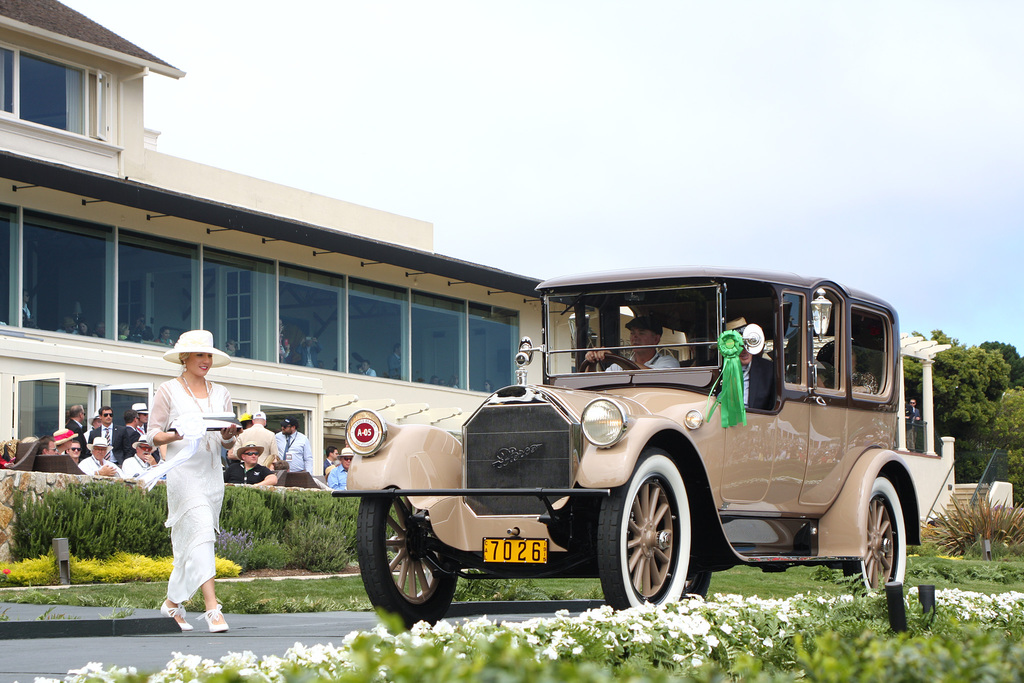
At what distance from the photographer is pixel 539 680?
99.7 inches

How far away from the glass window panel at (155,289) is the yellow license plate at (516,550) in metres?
19.4

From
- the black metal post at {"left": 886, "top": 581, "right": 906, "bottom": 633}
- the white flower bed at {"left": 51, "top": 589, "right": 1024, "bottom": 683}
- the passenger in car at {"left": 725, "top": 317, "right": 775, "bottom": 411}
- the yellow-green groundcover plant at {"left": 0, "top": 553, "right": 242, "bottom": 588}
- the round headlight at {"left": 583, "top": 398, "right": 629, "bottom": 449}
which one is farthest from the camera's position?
the yellow-green groundcover plant at {"left": 0, "top": 553, "right": 242, "bottom": 588}

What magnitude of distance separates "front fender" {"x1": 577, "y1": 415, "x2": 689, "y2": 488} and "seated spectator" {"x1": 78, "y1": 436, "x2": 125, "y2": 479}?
922 centimetres

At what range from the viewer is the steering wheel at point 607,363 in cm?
991

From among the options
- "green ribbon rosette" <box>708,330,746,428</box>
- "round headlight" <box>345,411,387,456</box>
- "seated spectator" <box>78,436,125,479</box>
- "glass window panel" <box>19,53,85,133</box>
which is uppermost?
"glass window panel" <box>19,53,85,133</box>

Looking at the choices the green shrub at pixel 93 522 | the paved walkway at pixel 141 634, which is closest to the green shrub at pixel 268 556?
the green shrub at pixel 93 522

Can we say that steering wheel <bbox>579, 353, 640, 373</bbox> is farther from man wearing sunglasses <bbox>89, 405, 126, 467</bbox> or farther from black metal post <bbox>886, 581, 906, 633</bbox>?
man wearing sunglasses <bbox>89, 405, 126, 467</bbox>

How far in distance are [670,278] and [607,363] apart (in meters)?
0.88

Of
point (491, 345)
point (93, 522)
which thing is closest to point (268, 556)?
point (93, 522)

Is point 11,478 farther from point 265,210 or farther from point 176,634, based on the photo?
point 265,210

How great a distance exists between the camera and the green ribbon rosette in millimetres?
8977

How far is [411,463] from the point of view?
8289mm

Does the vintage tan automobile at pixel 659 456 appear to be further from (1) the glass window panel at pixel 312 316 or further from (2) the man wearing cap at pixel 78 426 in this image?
(1) the glass window panel at pixel 312 316

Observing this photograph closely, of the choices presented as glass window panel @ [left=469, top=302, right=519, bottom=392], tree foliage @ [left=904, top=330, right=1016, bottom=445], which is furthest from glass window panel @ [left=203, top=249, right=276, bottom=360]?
tree foliage @ [left=904, top=330, right=1016, bottom=445]
